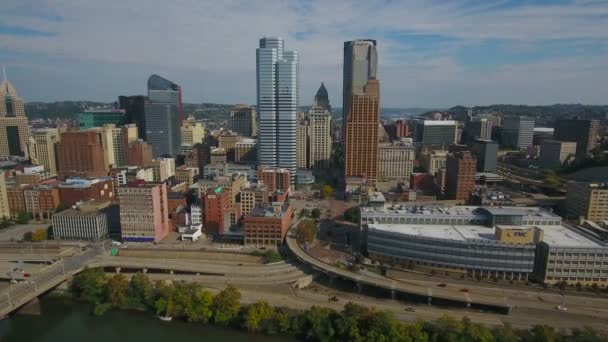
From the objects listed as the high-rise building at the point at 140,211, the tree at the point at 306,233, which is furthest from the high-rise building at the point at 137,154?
the tree at the point at 306,233

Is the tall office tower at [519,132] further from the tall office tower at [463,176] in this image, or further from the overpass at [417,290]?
the overpass at [417,290]

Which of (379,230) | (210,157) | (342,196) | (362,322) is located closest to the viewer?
Answer: (362,322)

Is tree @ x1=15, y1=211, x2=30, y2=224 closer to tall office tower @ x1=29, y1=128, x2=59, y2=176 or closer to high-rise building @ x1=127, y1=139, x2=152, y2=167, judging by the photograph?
tall office tower @ x1=29, y1=128, x2=59, y2=176

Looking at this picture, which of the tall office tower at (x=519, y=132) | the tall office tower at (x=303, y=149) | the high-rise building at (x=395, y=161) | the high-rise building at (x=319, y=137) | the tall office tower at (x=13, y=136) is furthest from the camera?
the tall office tower at (x=519, y=132)

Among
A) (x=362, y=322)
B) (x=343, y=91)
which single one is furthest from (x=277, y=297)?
(x=343, y=91)

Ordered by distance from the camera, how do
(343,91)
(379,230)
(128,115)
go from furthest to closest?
(343,91), (128,115), (379,230)

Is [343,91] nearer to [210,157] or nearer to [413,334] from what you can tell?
[210,157]
